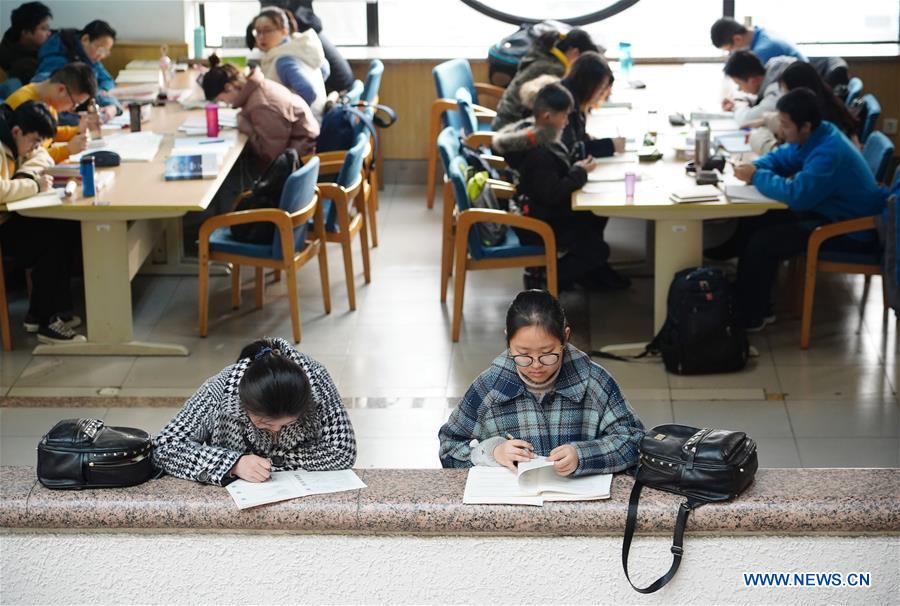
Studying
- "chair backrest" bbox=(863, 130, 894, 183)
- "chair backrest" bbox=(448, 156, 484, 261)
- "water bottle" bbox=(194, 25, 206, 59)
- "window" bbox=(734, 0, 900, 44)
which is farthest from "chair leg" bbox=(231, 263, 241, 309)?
"window" bbox=(734, 0, 900, 44)

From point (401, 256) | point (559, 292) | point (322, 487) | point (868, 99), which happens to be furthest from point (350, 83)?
point (322, 487)

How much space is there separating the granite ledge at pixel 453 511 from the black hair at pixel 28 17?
5.69 meters

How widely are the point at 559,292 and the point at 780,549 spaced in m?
3.89

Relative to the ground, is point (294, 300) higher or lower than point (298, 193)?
lower

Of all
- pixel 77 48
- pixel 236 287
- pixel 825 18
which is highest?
pixel 825 18

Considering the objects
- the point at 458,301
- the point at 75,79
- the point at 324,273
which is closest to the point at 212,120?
the point at 75,79

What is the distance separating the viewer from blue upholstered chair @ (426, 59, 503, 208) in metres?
7.67

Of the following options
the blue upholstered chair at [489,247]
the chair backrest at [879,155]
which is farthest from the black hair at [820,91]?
the blue upholstered chair at [489,247]

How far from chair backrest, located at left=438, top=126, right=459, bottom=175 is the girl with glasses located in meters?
2.89

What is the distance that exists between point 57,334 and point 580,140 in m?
2.54

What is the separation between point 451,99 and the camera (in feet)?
25.5

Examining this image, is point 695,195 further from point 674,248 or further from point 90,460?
point 90,460

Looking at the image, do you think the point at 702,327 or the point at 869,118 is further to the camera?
the point at 869,118

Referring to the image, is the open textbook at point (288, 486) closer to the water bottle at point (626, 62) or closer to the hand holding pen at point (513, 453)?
the hand holding pen at point (513, 453)
